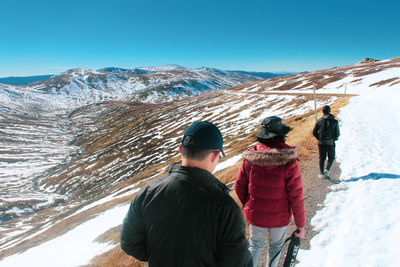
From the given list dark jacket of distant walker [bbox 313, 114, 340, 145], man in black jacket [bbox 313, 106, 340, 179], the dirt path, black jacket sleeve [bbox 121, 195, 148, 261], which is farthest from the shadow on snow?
black jacket sleeve [bbox 121, 195, 148, 261]

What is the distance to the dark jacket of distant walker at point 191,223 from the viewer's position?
214 cm

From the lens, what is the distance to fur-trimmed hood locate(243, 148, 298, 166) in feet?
12.2

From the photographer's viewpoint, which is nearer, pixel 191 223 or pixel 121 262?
pixel 191 223

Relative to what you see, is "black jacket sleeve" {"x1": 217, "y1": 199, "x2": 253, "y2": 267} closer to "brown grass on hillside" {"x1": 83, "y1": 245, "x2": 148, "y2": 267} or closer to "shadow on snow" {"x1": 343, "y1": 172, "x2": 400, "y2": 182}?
"brown grass on hillside" {"x1": 83, "y1": 245, "x2": 148, "y2": 267}

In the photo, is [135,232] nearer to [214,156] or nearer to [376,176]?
[214,156]

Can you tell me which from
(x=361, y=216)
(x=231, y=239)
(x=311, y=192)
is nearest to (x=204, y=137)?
(x=231, y=239)

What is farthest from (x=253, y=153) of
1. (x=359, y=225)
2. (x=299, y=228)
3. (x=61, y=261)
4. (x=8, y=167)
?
(x=8, y=167)

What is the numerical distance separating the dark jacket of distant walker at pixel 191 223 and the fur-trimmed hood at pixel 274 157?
1.70 m

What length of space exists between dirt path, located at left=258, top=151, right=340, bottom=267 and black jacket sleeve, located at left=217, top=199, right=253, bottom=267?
4.00 metres

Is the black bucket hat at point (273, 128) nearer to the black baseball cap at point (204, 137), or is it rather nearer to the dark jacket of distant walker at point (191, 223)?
the black baseball cap at point (204, 137)

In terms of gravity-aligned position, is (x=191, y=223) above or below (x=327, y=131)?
above

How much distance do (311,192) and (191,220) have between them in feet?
27.1

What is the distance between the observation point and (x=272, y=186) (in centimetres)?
388

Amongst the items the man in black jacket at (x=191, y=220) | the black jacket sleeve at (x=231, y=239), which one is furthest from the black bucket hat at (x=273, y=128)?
the black jacket sleeve at (x=231, y=239)
